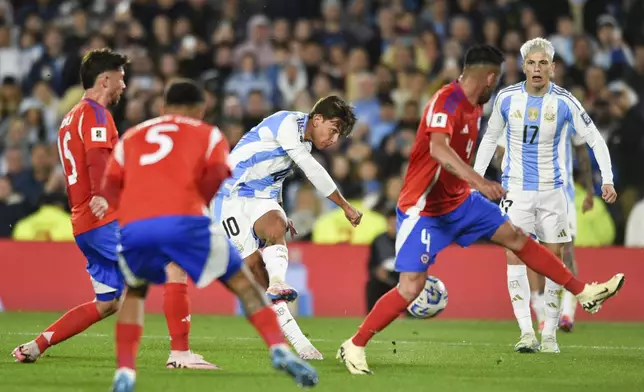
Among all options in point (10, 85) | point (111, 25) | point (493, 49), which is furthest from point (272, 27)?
point (493, 49)

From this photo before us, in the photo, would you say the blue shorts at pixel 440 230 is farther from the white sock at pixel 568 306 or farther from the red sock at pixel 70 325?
the white sock at pixel 568 306

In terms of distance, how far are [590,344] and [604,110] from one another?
229 inches

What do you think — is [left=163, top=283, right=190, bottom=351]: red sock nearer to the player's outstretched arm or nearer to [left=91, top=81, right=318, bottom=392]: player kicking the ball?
[left=91, top=81, right=318, bottom=392]: player kicking the ball

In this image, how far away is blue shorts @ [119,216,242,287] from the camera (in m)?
7.23

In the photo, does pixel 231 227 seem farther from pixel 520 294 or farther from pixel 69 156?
pixel 520 294

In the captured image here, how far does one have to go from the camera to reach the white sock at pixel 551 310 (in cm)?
1126

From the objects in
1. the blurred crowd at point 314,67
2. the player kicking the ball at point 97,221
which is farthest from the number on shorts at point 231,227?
the blurred crowd at point 314,67

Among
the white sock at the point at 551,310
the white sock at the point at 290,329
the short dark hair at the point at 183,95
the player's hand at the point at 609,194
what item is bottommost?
the white sock at the point at 551,310

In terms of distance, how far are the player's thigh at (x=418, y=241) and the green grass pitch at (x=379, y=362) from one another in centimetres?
81

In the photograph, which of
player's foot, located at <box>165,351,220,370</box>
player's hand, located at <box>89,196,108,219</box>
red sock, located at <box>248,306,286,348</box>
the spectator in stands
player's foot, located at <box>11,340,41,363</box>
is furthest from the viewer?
the spectator in stands

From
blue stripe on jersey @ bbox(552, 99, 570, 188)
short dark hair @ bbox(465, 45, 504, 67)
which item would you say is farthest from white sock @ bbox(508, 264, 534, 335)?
short dark hair @ bbox(465, 45, 504, 67)

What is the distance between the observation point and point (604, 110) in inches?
678

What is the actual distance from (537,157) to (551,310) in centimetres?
143

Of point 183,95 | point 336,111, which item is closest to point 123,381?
point 183,95
